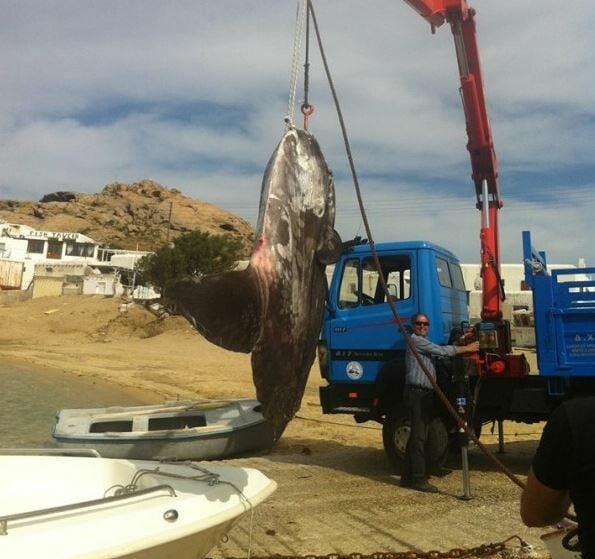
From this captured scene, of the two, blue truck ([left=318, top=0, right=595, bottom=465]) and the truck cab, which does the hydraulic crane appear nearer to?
blue truck ([left=318, top=0, right=595, bottom=465])

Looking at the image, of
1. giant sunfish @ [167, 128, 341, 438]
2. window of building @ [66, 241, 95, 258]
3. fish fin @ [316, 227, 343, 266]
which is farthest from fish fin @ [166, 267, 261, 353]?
window of building @ [66, 241, 95, 258]

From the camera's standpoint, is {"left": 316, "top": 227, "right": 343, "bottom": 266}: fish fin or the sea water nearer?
{"left": 316, "top": 227, "right": 343, "bottom": 266}: fish fin

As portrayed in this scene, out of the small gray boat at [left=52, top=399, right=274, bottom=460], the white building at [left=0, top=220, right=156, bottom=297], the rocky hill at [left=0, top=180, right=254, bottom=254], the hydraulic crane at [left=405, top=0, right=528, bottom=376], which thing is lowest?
the small gray boat at [left=52, top=399, right=274, bottom=460]

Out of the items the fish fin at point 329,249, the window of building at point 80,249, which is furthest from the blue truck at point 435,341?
the window of building at point 80,249

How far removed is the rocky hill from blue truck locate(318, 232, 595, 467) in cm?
8067

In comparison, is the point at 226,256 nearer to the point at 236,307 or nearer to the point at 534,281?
the point at 534,281

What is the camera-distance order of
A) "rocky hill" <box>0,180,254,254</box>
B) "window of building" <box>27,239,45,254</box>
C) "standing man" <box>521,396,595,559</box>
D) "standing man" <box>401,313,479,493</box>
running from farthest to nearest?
"rocky hill" <box>0,180,254,254</box> < "window of building" <box>27,239,45,254</box> < "standing man" <box>401,313,479,493</box> < "standing man" <box>521,396,595,559</box>

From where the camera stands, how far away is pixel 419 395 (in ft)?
22.3

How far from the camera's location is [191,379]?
19047mm

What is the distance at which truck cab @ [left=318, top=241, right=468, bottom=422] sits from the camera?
7516 millimetres

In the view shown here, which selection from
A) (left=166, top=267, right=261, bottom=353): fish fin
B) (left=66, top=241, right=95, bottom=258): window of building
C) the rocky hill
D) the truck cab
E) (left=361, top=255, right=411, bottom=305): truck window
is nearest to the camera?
(left=166, top=267, right=261, bottom=353): fish fin

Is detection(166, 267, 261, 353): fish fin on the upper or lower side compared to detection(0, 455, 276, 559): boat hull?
upper

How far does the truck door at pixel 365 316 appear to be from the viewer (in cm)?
759

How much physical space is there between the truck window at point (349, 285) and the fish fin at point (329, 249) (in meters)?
4.80
